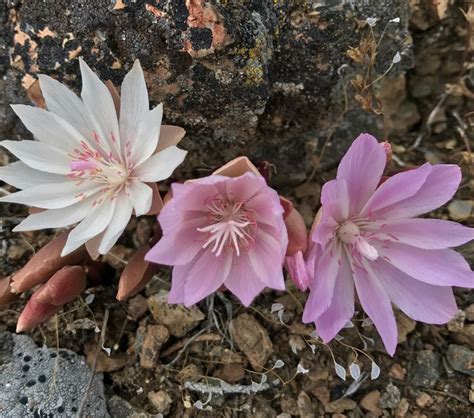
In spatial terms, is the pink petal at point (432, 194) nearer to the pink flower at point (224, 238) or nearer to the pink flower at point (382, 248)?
the pink flower at point (382, 248)

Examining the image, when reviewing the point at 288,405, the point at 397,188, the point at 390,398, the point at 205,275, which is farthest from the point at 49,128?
the point at 390,398

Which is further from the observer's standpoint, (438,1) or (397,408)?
(438,1)

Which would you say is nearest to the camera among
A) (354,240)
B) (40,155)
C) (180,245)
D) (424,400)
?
(180,245)

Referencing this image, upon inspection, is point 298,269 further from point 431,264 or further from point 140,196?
point 140,196

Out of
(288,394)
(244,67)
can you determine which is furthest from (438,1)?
(288,394)

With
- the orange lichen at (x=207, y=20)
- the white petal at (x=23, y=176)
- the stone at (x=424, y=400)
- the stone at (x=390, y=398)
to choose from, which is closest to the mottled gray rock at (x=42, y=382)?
the white petal at (x=23, y=176)

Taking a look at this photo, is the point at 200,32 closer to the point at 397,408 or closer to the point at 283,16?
the point at 283,16

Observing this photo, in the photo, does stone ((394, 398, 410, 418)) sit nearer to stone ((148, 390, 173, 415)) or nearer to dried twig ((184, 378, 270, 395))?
dried twig ((184, 378, 270, 395))
